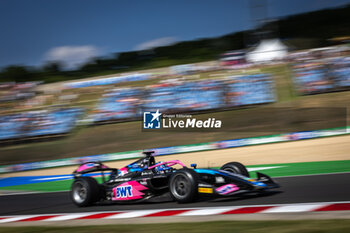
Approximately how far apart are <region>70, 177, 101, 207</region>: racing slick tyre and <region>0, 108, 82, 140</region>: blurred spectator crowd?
13976 mm

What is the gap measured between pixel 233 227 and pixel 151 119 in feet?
49.5

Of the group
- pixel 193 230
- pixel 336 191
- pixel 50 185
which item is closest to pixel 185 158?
pixel 50 185

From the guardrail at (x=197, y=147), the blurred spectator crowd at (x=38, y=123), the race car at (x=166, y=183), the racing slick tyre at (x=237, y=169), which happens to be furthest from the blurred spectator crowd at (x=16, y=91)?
the racing slick tyre at (x=237, y=169)

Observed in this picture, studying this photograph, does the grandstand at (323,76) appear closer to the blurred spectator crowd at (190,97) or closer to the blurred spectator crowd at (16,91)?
the blurred spectator crowd at (190,97)

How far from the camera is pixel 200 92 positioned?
64.5ft

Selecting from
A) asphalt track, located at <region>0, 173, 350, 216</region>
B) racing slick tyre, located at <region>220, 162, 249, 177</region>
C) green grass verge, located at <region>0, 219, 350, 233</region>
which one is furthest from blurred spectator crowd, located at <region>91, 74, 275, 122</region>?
green grass verge, located at <region>0, 219, 350, 233</region>

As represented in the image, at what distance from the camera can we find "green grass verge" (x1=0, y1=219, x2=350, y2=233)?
155 inches

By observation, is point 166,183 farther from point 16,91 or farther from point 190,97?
point 16,91

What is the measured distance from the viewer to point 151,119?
19.4m

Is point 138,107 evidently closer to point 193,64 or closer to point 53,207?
point 193,64

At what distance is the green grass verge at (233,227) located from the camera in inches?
155

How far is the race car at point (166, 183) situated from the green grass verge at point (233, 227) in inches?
55.8

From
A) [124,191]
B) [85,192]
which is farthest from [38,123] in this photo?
[124,191]

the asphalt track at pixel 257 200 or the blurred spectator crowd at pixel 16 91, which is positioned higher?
the blurred spectator crowd at pixel 16 91
